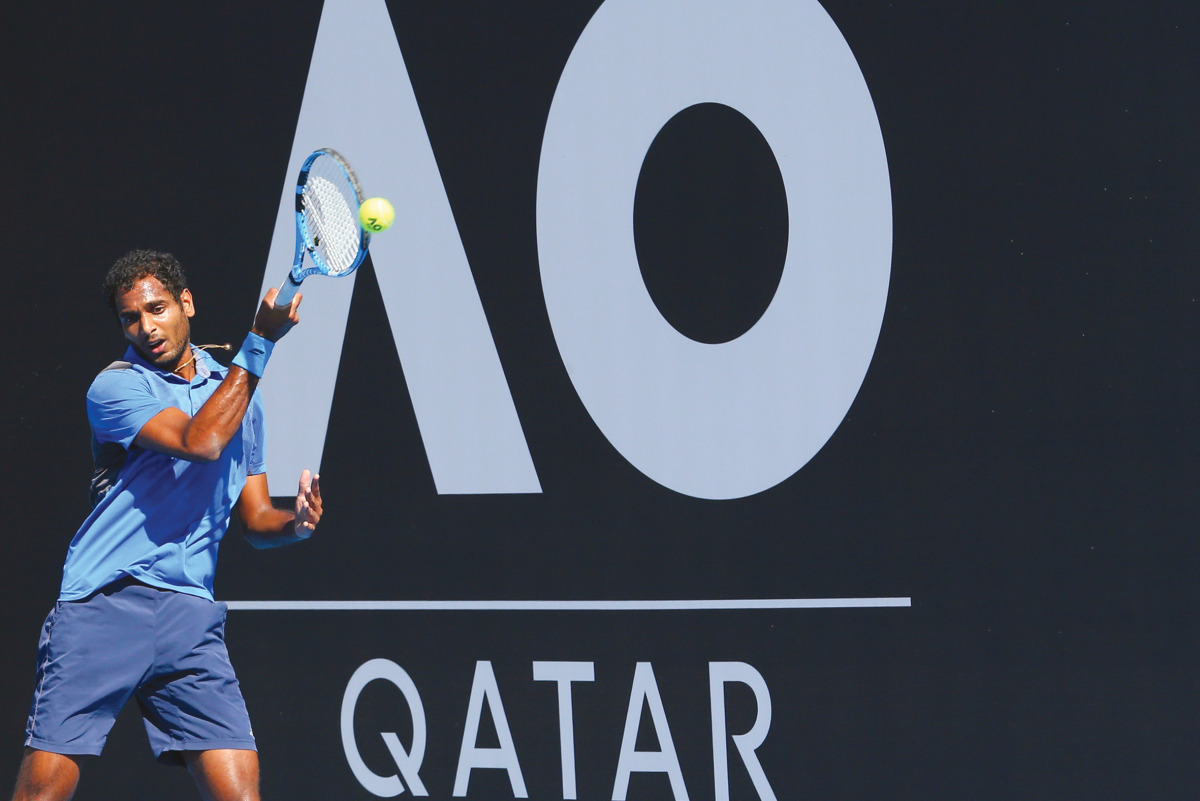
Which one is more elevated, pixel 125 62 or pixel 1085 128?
pixel 125 62

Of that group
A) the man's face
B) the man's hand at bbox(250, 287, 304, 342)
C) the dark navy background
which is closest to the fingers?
the man's hand at bbox(250, 287, 304, 342)

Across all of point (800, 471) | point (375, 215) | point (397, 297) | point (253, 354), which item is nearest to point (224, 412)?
point (253, 354)

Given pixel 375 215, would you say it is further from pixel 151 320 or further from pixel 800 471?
pixel 800 471

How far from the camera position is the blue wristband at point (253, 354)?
8.81ft

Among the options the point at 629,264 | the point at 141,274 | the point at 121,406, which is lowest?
the point at 121,406

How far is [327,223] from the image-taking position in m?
2.91

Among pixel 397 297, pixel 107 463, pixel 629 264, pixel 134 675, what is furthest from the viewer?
pixel 397 297

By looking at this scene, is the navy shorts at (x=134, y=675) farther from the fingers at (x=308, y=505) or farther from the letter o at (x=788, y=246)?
the letter o at (x=788, y=246)

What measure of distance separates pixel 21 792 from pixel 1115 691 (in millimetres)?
2411

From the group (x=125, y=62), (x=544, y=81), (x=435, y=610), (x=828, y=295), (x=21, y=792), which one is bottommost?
(x=21, y=792)

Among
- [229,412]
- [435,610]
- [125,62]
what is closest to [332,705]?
[435,610]

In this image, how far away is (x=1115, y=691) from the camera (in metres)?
3.21

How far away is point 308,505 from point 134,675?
49cm

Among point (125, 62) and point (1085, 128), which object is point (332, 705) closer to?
point (125, 62)
